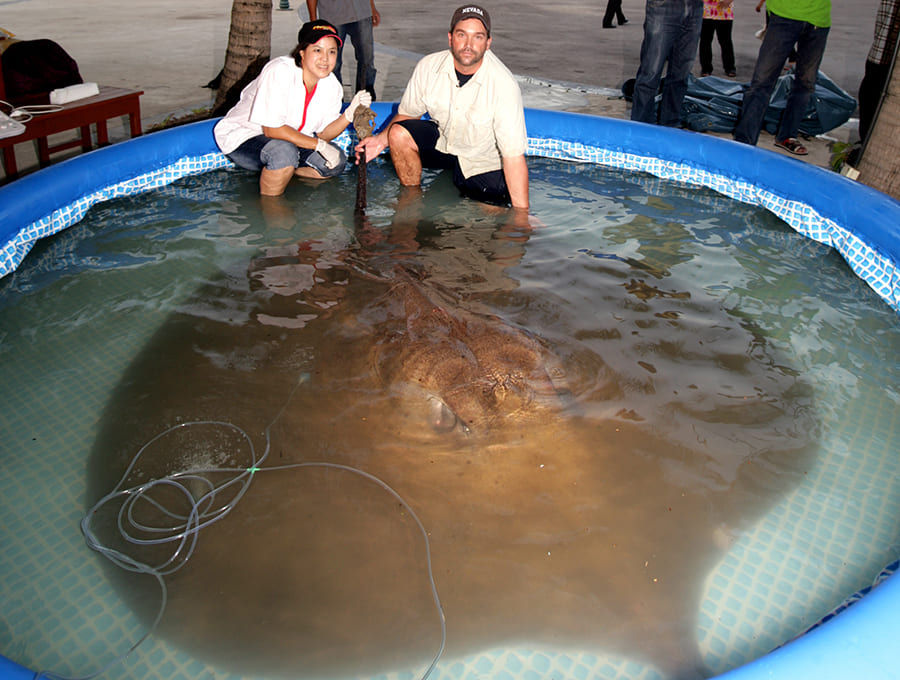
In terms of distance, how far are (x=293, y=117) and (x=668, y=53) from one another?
326cm

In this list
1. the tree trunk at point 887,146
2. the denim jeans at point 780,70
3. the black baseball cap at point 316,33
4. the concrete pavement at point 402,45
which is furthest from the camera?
the concrete pavement at point 402,45

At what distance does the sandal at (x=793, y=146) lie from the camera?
5406 mm

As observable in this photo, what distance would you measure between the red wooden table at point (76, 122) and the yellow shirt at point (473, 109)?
7.47 feet

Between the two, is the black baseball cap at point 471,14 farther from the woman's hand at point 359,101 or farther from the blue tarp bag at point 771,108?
the blue tarp bag at point 771,108

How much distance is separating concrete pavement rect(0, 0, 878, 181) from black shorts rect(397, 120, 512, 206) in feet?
8.55

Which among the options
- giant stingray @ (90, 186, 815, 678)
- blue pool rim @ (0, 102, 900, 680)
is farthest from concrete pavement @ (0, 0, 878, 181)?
giant stingray @ (90, 186, 815, 678)

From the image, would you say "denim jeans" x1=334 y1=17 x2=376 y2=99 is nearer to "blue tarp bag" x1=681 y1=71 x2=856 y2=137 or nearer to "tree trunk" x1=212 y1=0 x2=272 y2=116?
"tree trunk" x1=212 y1=0 x2=272 y2=116

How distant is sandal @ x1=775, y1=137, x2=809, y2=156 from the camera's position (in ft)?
17.7

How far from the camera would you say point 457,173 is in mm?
4566

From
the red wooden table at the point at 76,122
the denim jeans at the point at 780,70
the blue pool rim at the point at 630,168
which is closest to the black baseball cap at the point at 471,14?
the blue pool rim at the point at 630,168

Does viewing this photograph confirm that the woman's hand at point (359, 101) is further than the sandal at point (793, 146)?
No

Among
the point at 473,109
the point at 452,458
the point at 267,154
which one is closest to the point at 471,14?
the point at 473,109

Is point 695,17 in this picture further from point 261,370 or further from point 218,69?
point 218,69

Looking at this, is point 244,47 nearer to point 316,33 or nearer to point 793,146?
point 316,33
